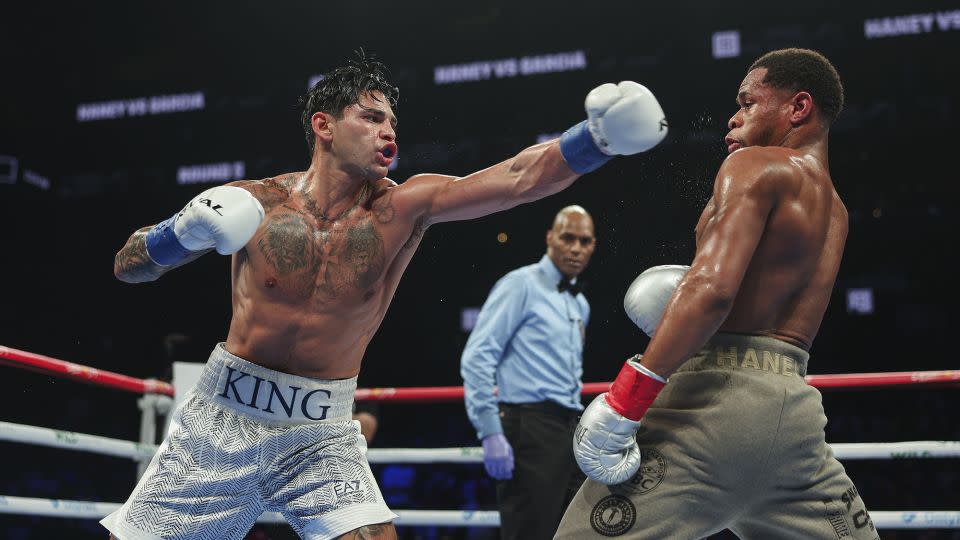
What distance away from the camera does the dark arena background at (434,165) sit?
8.92 metres

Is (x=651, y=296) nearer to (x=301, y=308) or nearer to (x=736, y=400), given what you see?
(x=736, y=400)

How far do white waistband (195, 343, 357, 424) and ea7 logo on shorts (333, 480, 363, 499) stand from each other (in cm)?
16

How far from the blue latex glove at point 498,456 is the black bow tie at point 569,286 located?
0.70 metres

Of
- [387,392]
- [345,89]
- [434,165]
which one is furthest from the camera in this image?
[434,165]

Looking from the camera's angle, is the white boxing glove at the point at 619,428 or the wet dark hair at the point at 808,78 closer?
the white boxing glove at the point at 619,428

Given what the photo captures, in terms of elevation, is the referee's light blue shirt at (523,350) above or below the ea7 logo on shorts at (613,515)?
above

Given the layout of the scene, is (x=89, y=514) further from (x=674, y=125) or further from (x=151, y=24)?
(x=151, y=24)

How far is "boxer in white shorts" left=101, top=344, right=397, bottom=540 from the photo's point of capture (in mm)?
2121

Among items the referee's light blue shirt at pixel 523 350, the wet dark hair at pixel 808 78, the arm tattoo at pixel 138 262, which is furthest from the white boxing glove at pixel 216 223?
the referee's light blue shirt at pixel 523 350

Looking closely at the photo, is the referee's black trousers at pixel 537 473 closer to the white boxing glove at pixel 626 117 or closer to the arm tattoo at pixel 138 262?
the arm tattoo at pixel 138 262

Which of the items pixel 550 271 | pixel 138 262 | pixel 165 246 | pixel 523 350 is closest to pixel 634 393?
pixel 165 246

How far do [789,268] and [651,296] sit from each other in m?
0.29

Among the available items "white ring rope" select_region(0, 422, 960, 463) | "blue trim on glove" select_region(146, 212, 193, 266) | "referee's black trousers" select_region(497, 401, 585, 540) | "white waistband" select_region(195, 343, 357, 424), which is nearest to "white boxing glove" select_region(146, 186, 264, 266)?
"blue trim on glove" select_region(146, 212, 193, 266)

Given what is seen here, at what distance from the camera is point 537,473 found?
3.48 metres
